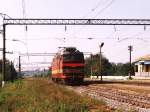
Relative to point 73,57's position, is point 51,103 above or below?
below

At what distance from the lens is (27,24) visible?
51.8m

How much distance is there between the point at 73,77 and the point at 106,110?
2867 cm

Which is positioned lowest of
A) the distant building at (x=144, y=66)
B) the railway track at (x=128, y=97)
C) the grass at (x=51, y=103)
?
the railway track at (x=128, y=97)

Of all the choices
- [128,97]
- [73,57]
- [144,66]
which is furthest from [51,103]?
[144,66]

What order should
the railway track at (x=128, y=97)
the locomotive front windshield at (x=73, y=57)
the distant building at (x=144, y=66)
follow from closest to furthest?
the railway track at (x=128, y=97), the locomotive front windshield at (x=73, y=57), the distant building at (x=144, y=66)

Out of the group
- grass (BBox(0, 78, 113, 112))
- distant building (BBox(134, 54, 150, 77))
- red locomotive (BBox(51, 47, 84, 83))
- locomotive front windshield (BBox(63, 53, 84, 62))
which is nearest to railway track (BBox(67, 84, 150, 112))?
grass (BBox(0, 78, 113, 112))

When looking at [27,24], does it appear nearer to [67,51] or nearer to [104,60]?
[67,51]

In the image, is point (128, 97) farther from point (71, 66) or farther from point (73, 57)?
point (73, 57)

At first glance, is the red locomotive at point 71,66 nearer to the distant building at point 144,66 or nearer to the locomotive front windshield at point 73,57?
the locomotive front windshield at point 73,57

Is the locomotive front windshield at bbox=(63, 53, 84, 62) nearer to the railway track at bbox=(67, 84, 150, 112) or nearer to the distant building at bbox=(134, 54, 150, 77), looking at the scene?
the railway track at bbox=(67, 84, 150, 112)

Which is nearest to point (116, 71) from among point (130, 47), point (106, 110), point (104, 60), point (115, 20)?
point (104, 60)

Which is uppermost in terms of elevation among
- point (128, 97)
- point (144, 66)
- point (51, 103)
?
point (144, 66)

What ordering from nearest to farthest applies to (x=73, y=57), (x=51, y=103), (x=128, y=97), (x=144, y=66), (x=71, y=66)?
(x=51, y=103) < (x=128, y=97) < (x=71, y=66) < (x=73, y=57) < (x=144, y=66)

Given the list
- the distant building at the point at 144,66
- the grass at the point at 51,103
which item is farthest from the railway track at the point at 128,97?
the distant building at the point at 144,66
